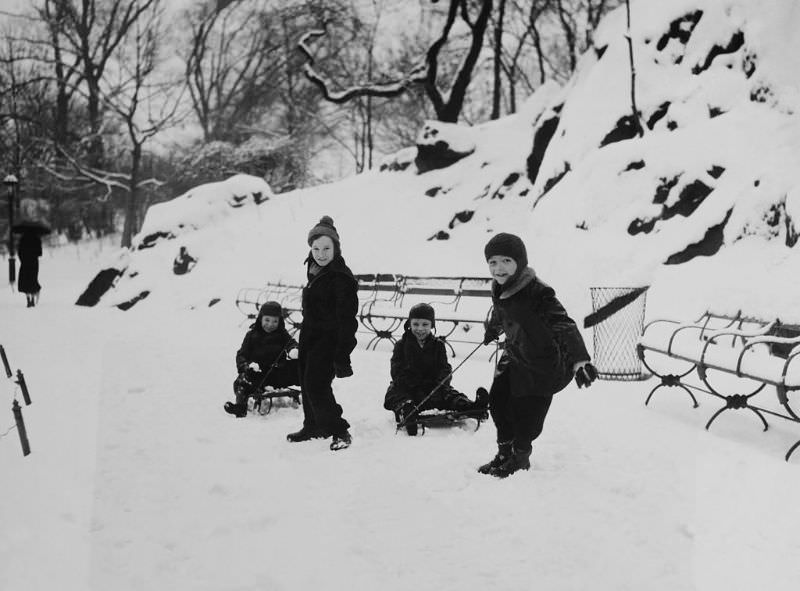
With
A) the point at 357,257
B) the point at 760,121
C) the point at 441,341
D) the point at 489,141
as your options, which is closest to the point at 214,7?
the point at 489,141

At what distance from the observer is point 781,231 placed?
7.12 metres

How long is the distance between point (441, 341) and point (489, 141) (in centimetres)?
1200

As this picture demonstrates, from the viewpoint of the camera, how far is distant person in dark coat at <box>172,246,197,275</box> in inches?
583

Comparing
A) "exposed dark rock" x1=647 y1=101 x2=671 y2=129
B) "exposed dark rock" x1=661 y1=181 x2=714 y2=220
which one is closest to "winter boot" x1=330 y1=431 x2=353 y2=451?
"exposed dark rock" x1=661 y1=181 x2=714 y2=220

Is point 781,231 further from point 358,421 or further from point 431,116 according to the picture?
point 431,116

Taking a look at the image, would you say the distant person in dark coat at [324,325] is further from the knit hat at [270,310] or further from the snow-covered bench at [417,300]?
the snow-covered bench at [417,300]

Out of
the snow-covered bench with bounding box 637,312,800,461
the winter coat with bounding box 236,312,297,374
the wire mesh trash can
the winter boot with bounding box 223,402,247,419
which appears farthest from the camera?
the wire mesh trash can

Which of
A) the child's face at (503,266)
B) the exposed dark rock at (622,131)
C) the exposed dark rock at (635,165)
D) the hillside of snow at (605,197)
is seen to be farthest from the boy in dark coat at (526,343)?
the exposed dark rock at (622,131)

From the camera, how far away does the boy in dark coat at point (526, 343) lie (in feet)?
11.3

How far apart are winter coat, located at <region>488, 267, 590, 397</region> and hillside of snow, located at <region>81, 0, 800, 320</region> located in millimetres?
3696

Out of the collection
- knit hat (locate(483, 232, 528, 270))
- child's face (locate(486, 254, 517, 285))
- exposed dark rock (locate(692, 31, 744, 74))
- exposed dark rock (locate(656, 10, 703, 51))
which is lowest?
child's face (locate(486, 254, 517, 285))

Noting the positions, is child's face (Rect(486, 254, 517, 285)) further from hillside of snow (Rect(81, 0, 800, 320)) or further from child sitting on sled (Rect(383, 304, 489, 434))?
hillside of snow (Rect(81, 0, 800, 320))

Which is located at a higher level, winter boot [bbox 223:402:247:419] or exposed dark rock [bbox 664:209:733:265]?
exposed dark rock [bbox 664:209:733:265]

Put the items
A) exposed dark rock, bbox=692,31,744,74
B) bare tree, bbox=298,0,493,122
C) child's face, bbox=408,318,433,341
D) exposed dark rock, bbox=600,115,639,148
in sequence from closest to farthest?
child's face, bbox=408,318,433,341, exposed dark rock, bbox=692,31,744,74, exposed dark rock, bbox=600,115,639,148, bare tree, bbox=298,0,493,122
